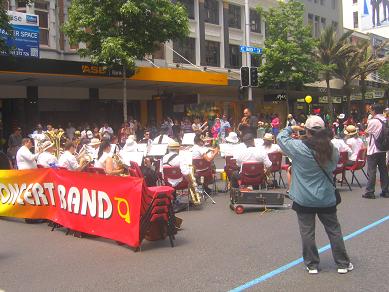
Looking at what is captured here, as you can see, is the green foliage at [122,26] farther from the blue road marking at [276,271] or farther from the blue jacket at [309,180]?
the blue jacket at [309,180]

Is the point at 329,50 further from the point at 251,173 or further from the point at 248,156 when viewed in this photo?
the point at 251,173

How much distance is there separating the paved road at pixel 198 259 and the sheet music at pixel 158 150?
327 cm

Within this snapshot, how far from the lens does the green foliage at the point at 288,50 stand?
31500 millimetres

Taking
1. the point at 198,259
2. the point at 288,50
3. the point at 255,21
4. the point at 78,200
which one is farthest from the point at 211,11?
the point at 198,259

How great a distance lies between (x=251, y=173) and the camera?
10453 millimetres

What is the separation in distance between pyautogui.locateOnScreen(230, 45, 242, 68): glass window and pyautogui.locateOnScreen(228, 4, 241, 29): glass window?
1.64 meters

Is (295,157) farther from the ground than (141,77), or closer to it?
closer to it

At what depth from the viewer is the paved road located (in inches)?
217

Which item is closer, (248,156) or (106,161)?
(106,161)

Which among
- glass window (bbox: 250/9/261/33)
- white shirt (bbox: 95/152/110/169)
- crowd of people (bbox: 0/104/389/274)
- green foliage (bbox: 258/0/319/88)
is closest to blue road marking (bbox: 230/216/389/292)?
crowd of people (bbox: 0/104/389/274)

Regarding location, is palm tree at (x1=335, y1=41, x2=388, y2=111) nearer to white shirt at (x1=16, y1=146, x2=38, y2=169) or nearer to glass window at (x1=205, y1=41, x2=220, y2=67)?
glass window at (x1=205, y1=41, x2=220, y2=67)

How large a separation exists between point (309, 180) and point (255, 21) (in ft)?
116

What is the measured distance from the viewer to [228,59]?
121ft

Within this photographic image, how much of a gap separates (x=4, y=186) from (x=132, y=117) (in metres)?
21.0
